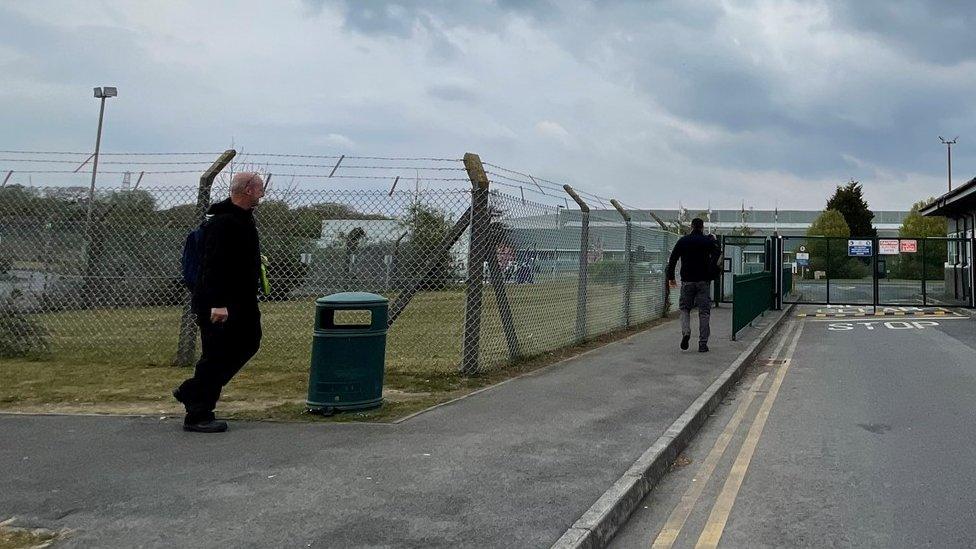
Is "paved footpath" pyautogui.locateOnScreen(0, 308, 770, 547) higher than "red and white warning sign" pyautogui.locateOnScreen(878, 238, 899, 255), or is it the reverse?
"red and white warning sign" pyautogui.locateOnScreen(878, 238, 899, 255)

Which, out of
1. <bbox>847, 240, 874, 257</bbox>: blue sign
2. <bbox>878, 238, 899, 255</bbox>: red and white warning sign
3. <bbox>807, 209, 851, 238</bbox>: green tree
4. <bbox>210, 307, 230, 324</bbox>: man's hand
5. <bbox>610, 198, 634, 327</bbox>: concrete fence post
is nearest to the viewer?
<bbox>210, 307, 230, 324</bbox>: man's hand

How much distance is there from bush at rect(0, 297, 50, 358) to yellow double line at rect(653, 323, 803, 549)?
26.9 ft

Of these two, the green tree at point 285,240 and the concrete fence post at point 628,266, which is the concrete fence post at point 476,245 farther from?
the concrete fence post at point 628,266

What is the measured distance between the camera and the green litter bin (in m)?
6.02

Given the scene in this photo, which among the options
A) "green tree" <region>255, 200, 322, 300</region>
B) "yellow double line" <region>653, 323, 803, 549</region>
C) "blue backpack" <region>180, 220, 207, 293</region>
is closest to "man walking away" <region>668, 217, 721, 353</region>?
"yellow double line" <region>653, 323, 803, 549</region>

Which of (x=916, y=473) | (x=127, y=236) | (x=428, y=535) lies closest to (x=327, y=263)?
(x=127, y=236)

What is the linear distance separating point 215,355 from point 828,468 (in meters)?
4.61

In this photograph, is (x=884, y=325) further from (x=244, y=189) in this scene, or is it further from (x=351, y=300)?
(x=244, y=189)

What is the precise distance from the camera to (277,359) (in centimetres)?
919

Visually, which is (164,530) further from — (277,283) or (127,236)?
(127,236)

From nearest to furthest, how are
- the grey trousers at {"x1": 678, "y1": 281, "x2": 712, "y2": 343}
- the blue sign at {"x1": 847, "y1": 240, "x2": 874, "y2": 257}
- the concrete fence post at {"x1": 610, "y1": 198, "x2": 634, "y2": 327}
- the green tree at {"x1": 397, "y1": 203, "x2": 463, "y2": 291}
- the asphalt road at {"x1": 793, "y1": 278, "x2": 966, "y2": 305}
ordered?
the green tree at {"x1": 397, "y1": 203, "x2": 463, "y2": 291} < the grey trousers at {"x1": 678, "y1": 281, "x2": 712, "y2": 343} < the concrete fence post at {"x1": 610, "y1": 198, "x2": 634, "y2": 327} < the blue sign at {"x1": 847, "y1": 240, "x2": 874, "y2": 257} < the asphalt road at {"x1": 793, "y1": 278, "x2": 966, "y2": 305}

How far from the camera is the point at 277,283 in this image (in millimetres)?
8273

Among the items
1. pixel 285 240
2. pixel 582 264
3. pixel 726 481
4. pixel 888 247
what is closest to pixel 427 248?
pixel 285 240

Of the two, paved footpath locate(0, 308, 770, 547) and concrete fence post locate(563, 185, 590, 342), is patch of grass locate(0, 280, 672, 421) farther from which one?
paved footpath locate(0, 308, 770, 547)
